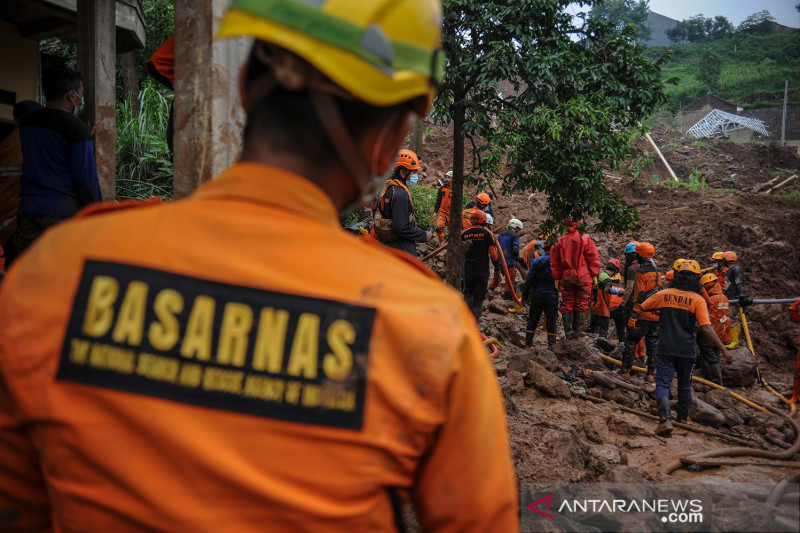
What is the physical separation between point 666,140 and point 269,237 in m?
35.3

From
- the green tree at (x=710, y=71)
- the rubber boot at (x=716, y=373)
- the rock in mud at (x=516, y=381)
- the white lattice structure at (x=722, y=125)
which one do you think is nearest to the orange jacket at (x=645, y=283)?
the rubber boot at (x=716, y=373)

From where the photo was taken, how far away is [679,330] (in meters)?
7.47

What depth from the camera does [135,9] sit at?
6.52 meters

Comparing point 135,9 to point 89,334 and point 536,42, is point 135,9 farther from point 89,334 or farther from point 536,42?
point 89,334

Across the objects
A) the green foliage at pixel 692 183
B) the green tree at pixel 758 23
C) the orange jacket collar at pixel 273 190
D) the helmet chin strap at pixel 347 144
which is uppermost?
the green tree at pixel 758 23

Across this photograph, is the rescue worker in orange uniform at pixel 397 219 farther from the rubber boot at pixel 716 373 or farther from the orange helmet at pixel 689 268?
the rubber boot at pixel 716 373

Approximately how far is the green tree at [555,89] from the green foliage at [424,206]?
7364mm

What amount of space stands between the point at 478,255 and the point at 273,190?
32.8 feet

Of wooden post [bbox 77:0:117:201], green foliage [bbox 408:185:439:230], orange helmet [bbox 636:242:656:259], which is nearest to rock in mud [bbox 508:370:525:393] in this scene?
orange helmet [bbox 636:242:656:259]

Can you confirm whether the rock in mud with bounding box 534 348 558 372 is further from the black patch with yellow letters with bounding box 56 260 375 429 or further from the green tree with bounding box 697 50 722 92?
the green tree with bounding box 697 50 722 92

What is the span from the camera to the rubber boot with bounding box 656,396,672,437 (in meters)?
7.45

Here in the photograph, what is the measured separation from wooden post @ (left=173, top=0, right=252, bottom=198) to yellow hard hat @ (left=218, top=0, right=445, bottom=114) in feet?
4.56

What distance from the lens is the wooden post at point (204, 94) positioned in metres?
2.30

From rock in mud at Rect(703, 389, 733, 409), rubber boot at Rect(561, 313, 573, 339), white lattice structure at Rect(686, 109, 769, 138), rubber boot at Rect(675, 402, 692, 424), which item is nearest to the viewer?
rubber boot at Rect(675, 402, 692, 424)
